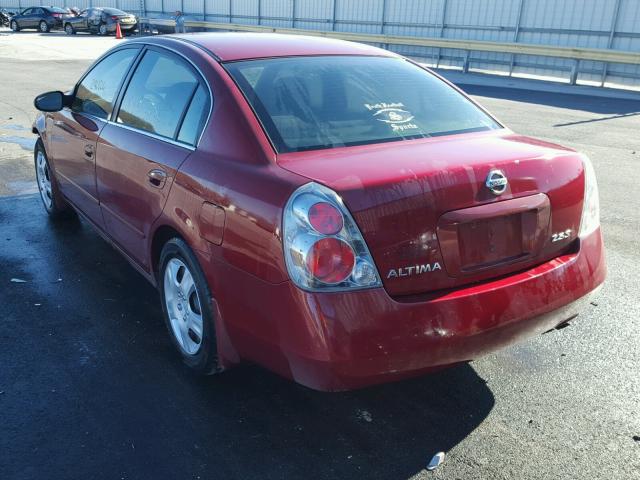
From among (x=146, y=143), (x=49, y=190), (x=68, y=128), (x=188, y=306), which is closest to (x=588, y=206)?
(x=188, y=306)

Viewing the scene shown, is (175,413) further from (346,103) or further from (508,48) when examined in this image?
(508,48)

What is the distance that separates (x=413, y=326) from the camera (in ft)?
8.42

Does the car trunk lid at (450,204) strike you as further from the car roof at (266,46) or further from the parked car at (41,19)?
the parked car at (41,19)

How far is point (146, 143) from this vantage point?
3656 mm

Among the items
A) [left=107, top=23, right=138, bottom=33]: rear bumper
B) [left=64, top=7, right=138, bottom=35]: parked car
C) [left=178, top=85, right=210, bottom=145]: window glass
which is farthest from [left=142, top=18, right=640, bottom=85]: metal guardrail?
[left=178, top=85, right=210, bottom=145]: window glass

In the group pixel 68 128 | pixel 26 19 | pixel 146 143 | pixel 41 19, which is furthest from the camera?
pixel 26 19

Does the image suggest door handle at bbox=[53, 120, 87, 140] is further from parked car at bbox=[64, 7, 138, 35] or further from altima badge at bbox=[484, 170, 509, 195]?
parked car at bbox=[64, 7, 138, 35]

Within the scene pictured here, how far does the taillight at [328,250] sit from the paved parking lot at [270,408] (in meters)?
0.83

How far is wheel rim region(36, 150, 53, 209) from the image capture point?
5.84 meters

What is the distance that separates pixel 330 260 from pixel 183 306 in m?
1.26

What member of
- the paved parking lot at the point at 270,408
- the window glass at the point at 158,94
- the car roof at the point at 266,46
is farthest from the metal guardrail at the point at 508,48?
the window glass at the point at 158,94

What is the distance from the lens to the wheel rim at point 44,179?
584cm

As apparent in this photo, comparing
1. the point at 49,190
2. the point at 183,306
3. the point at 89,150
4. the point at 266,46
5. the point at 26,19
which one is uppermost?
the point at 266,46

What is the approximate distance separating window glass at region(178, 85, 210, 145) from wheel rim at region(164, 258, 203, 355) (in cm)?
65
